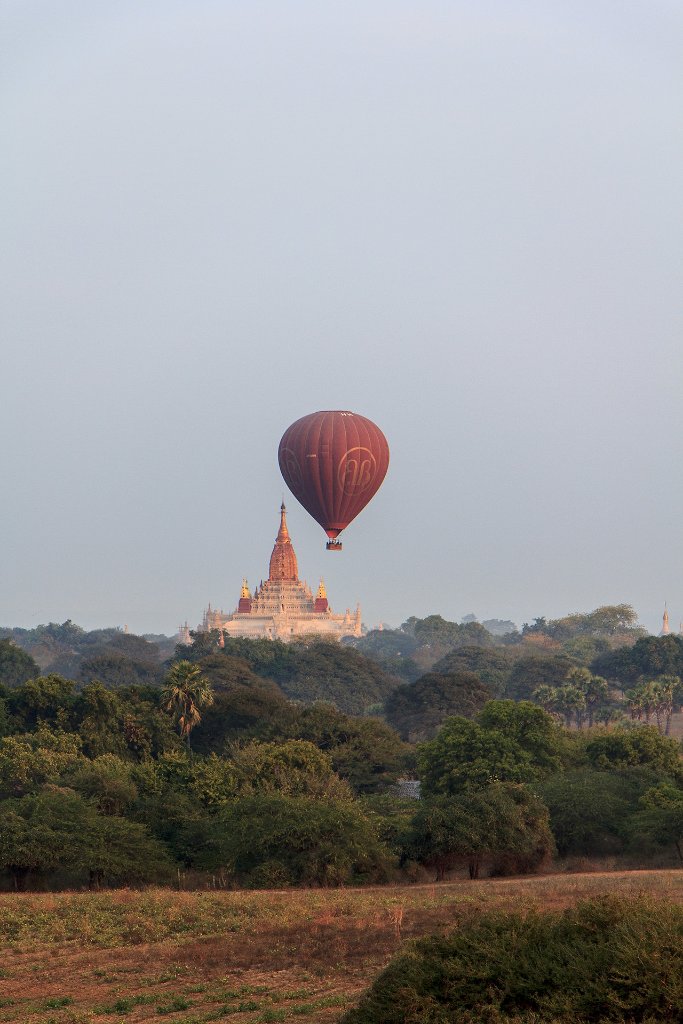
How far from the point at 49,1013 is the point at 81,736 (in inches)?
1543

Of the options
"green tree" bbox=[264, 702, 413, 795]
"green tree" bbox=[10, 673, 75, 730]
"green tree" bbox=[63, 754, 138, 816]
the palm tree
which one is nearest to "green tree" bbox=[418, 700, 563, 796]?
"green tree" bbox=[264, 702, 413, 795]

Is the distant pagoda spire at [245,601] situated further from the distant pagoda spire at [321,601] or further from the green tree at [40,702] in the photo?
the green tree at [40,702]

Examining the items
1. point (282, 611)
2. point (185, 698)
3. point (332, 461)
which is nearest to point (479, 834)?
point (332, 461)

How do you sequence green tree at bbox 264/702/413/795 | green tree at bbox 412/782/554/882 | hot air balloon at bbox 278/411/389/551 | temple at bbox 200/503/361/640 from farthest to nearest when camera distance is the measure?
1. temple at bbox 200/503/361/640
2. hot air balloon at bbox 278/411/389/551
3. green tree at bbox 264/702/413/795
4. green tree at bbox 412/782/554/882

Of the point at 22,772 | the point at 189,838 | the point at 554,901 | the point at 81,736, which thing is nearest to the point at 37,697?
the point at 81,736

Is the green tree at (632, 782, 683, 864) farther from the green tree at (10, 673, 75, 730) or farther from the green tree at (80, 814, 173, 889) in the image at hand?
the green tree at (10, 673, 75, 730)

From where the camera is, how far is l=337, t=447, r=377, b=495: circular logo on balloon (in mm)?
62812

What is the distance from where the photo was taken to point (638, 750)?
52.7m

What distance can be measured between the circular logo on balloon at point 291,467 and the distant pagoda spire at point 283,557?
95.5 metres

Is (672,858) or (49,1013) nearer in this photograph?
(49,1013)

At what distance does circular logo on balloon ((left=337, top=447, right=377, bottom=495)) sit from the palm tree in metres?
12.2

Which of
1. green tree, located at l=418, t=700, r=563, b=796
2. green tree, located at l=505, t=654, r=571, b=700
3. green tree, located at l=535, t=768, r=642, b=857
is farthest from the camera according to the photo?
green tree, located at l=505, t=654, r=571, b=700

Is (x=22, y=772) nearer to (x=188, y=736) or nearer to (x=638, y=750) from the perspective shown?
(x=188, y=736)

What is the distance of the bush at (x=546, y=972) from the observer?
48.1 ft
